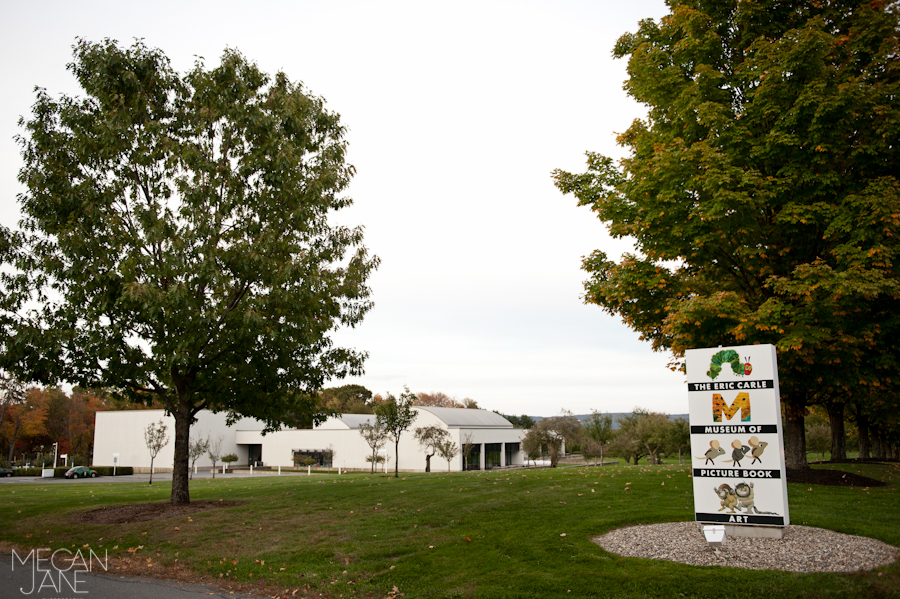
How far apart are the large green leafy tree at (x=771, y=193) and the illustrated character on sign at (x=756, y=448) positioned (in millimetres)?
3621

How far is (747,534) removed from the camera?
369 inches

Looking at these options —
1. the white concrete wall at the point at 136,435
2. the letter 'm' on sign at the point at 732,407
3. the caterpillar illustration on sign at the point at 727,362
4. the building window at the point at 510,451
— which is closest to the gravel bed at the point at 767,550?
the letter 'm' on sign at the point at 732,407

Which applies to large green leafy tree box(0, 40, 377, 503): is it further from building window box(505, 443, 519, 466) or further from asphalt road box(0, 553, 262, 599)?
building window box(505, 443, 519, 466)

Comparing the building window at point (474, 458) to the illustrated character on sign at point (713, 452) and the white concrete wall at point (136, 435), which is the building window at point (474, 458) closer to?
the white concrete wall at point (136, 435)

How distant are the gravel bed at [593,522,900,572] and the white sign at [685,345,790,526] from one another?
442mm

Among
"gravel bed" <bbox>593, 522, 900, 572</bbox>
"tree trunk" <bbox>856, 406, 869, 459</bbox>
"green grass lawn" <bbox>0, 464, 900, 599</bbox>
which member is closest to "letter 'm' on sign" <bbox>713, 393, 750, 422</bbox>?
"gravel bed" <bbox>593, 522, 900, 572</bbox>

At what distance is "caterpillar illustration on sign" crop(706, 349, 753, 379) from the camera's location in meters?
9.50

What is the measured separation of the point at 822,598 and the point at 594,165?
1287 centimetres

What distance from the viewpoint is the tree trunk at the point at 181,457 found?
54.1 ft

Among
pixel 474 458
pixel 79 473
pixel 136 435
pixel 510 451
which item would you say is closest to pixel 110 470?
pixel 79 473

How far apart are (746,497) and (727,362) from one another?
7.04 feet

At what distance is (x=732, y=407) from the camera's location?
951 centimetres

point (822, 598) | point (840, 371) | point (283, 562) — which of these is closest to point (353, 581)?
point (283, 562)

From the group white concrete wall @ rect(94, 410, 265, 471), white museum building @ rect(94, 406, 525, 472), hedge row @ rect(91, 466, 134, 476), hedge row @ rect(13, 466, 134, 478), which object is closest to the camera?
hedge row @ rect(13, 466, 134, 478)
